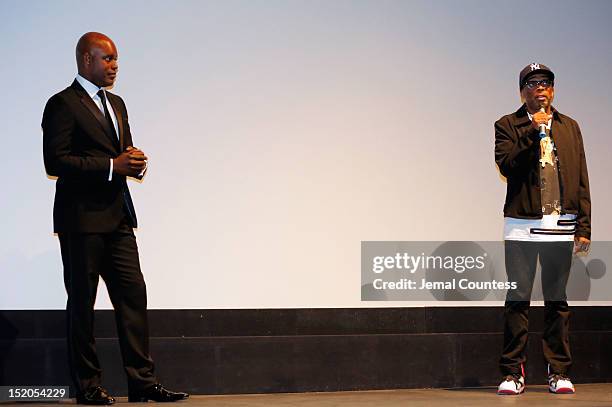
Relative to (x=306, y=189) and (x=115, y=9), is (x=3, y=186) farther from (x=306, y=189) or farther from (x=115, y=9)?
(x=306, y=189)

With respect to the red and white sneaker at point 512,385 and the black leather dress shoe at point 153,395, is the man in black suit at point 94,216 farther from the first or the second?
the red and white sneaker at point 512,385

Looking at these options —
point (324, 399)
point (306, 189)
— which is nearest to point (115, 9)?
point (306, 189)

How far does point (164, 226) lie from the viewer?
4445 millimetres

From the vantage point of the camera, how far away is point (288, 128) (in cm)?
463

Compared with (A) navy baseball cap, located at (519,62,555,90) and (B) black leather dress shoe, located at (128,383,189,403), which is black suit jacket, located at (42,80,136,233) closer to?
(B) black leather dress shoe, located at (128,383,189,403)

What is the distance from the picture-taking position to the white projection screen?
434 centimetres

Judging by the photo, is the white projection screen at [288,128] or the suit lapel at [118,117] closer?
the suit lapel at [118,117]

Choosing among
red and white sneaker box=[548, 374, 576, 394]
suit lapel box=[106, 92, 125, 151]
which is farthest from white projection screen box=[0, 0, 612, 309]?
red and white sneaker box=[548, 374, 576, 394]

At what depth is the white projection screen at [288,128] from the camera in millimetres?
4344

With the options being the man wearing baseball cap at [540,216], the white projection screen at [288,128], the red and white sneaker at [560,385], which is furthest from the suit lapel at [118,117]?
the red and white sneaker at [560,385]

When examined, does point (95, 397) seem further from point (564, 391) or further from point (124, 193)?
point (564, 391)

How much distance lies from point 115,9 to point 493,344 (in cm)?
250

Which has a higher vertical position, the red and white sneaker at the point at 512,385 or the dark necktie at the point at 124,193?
the dark necktie at the point at 124,193

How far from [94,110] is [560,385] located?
2391 mm
